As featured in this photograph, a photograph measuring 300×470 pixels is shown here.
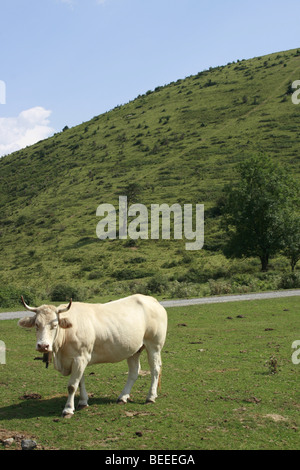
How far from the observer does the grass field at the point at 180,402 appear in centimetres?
728

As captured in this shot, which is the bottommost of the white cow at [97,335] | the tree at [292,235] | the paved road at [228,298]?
the paved road at [228,298]

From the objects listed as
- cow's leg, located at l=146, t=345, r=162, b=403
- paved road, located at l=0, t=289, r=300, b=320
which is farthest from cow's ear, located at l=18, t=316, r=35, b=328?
paved road, located at l=0, t=289, r=300, b=320

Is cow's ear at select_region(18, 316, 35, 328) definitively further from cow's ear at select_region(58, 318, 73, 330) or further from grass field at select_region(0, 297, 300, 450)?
grass field at select_region(0, 297, 300, 450)

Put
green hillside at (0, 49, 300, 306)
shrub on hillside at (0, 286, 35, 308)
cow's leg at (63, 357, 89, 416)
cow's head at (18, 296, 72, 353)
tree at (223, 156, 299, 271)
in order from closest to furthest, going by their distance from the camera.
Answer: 1. cow's head at (18, 296, 72, 353)
2. cow's leg at (63, 357, 89, 416)
3. shrub on hillside at (0, 286, 35, 308)
4. tree at (223, 156, 299, 271)
5. green hillside at (0, 49, 300, 306)

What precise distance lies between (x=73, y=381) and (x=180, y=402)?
2.11 m

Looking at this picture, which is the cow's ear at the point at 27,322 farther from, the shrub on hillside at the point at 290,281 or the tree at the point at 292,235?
the tree at the point at 292,235

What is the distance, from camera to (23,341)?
52.7 ft

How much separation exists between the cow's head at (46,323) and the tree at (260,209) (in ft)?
108

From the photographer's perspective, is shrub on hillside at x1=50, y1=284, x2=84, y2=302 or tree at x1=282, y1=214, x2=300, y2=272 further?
tree at x1=282, y1=214, x2=300, y2=272

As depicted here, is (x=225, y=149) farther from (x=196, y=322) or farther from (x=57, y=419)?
(x=57, y=419)

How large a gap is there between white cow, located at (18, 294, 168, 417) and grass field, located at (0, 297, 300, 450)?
0.63 m

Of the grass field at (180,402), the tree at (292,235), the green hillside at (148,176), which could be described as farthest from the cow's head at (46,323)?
the tree at (292,235)

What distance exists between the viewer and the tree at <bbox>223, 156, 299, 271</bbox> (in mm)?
39938

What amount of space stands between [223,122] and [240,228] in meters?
61.3
